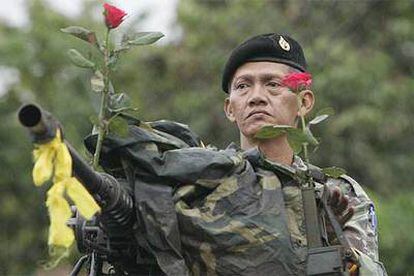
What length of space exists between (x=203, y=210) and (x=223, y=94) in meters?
9.75

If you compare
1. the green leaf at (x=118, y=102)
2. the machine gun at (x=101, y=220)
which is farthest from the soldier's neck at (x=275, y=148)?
the green leaf at (x=118, y=102)

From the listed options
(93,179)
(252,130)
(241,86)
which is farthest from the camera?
(241,86)

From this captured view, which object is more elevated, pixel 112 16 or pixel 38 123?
pixel 112 16

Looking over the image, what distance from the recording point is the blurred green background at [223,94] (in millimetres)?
12867

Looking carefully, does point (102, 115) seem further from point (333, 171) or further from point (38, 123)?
point (333, 171)

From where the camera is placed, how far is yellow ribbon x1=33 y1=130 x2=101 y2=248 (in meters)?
3.07

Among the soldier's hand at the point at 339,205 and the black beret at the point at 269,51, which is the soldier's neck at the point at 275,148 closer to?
the black beret at the point at 269,51

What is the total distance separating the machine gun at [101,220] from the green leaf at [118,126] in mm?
142

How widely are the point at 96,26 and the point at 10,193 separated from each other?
4128 mm

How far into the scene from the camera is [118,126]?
356cm

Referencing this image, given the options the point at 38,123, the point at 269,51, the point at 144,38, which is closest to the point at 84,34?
the point at 144,38

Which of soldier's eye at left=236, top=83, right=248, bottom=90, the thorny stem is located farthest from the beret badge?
the thorny stem

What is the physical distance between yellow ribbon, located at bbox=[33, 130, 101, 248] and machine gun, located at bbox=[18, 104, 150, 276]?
0.13 ft

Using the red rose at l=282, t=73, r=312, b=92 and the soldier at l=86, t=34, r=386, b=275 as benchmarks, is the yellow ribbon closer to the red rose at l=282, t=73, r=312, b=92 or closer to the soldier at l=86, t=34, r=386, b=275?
the soldier at l=86, t=34, r=386, b=275
